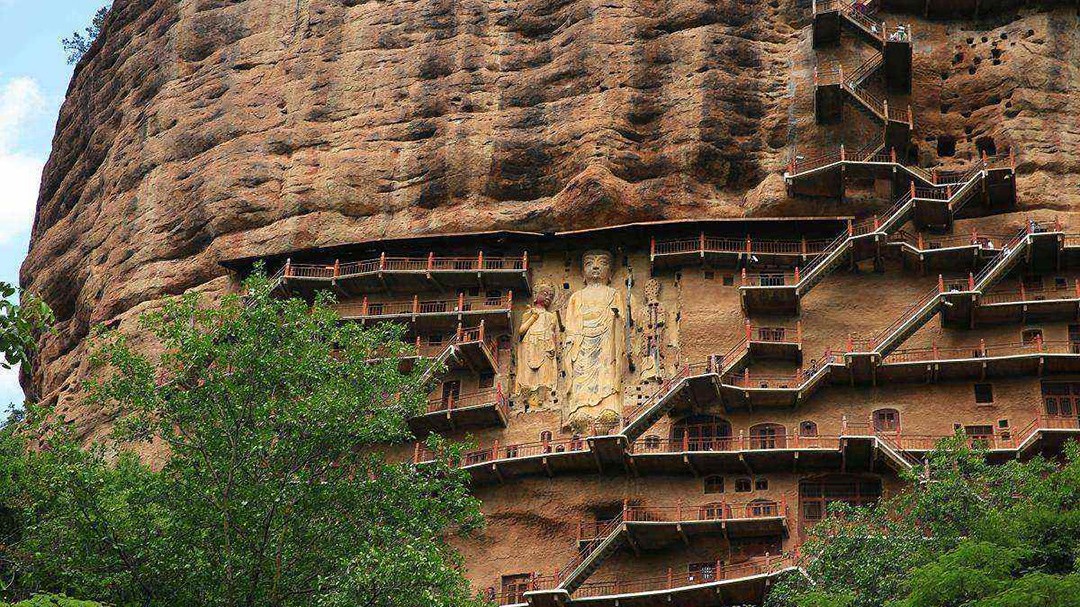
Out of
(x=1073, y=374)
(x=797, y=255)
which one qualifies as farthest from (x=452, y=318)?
(x=1073, y=374)

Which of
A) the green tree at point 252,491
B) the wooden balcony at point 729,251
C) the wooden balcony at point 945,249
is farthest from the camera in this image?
the wooden balcony at point 729,251

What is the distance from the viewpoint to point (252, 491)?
1265 inches

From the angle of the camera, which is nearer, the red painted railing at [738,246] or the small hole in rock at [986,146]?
the red painted railing at [738,246]

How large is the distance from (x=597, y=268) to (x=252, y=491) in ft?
52.3

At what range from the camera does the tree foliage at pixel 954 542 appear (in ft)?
101

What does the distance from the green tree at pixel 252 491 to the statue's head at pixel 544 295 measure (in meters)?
10.3

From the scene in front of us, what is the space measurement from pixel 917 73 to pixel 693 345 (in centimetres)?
1095

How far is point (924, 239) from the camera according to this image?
45031mm

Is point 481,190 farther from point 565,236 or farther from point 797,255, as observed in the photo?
point 797,255

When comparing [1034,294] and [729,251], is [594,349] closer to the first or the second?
[729,251]

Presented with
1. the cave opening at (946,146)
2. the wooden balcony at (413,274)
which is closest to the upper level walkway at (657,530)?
the wooden balcony at (413,274)

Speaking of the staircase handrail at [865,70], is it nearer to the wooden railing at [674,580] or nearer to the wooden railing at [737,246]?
the wooden railing at [737,246]

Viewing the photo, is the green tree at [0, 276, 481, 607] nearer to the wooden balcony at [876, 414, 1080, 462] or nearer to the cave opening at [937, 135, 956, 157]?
the wooden balcony at [876, 414, 1080, 462]

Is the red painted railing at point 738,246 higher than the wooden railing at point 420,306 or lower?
higher
